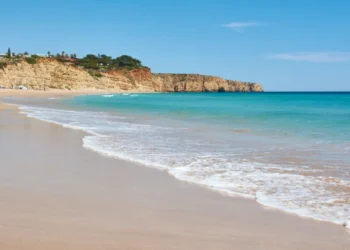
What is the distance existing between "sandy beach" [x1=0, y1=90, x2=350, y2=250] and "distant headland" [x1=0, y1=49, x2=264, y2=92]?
85.1m

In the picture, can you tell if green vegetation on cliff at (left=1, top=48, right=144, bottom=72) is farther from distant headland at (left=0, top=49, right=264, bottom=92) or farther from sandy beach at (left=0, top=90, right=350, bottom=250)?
sandy beach at (left=0, top=90, right=350, bottom=250)

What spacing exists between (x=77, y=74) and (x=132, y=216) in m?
102

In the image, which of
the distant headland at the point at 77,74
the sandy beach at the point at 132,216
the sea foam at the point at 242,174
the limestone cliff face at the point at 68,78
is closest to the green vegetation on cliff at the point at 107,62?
the distant headland at the point at 77,74

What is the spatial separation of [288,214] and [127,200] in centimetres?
211

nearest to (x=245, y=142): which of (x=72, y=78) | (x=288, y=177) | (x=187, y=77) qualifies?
(x=288, y=177)

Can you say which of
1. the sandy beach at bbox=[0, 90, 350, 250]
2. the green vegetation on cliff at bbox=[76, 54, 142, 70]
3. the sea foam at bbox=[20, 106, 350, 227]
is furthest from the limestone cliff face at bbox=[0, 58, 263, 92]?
the sandy beach at bbox=[0, 90, 350, 250]

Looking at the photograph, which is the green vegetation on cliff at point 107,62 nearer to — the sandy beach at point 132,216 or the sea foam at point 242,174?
the sea foam at point 242,174

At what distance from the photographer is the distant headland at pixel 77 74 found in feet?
298

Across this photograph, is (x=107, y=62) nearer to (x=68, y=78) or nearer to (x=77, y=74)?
(x=77, y=74)

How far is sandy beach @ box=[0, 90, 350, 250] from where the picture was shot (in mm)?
3961

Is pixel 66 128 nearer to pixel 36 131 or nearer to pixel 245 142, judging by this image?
pixel 36 131

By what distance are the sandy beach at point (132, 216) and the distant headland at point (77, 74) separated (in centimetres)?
8511

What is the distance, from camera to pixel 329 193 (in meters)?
6.07

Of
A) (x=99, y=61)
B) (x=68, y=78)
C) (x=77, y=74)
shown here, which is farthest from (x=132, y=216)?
(x=99, y=61)
